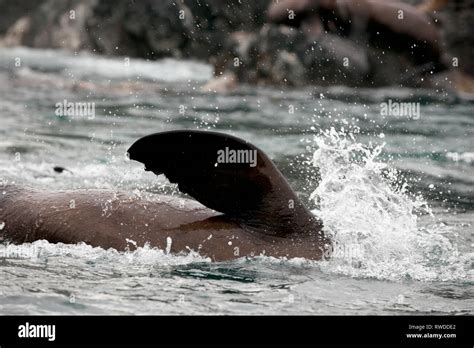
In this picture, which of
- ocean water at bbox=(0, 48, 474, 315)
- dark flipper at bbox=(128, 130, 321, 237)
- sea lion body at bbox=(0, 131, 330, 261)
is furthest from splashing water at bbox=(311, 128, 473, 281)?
dark flipper at bbox=(128, 130, 321, 237)

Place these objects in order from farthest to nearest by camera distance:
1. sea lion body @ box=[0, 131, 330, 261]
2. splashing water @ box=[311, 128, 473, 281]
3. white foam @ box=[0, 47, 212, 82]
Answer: white foam @ box=[0, 47, 212, 82], splashing water @ box=[311, 128, 473, 281], sea lion body @ box=[0, 131, 330, 261]

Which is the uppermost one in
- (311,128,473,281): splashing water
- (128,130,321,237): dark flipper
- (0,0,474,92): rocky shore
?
(0,0,474,92): rocky shore

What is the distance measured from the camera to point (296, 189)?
9062mm

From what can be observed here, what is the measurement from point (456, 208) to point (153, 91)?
12.5m

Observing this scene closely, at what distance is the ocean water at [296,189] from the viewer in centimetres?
584

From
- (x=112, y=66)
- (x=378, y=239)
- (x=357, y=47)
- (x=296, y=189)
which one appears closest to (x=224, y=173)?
(x=378, y=239)

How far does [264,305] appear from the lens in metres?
5.66

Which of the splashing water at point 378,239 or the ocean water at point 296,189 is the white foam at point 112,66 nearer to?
the ocean water at point 296,189

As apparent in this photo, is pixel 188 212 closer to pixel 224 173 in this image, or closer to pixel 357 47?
pixel 224 173

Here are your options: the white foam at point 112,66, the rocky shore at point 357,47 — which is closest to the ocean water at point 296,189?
the rocky shore at point 357,47

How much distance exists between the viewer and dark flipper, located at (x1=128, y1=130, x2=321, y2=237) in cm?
588

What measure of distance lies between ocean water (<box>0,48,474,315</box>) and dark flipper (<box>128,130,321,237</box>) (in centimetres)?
33

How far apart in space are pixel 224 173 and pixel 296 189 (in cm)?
321

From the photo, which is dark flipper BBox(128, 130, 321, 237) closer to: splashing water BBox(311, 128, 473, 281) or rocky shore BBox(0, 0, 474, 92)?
splashing water BBox(311, 128, 473, 281)
